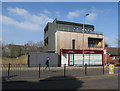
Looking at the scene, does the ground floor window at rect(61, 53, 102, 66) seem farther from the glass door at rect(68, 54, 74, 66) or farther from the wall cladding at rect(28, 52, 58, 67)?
the wall cladding at rect(28, 52, 58, 67)

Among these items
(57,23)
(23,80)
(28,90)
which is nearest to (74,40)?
(57,23)

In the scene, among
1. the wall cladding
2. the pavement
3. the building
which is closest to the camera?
the pavement

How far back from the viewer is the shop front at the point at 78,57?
25602 mm

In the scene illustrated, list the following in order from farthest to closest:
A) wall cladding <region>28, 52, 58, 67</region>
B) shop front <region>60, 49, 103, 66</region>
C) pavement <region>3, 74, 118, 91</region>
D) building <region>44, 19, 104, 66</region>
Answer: building <region>44, 19, 104, 66</region> < shop front <region>60, 49, 103, 66</region> < wall cladding <region>28, 52, 58, 67</region> < pavement <region>3, 74, 118, 91</region>

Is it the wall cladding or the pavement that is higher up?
the wall cladding

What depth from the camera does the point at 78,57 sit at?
2666cm

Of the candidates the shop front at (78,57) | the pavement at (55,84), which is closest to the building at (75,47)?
the shop front at (78,57)

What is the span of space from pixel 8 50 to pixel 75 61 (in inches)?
969

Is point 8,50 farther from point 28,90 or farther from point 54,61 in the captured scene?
point 28,90

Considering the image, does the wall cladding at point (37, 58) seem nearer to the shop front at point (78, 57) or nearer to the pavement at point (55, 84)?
the shop front at point (78, 57)

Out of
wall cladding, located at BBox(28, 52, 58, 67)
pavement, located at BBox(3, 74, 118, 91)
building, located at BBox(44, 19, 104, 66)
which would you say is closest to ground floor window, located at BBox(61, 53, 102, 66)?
building, located at BBox(44, 19, 104, 66)

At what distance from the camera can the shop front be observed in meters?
25.6

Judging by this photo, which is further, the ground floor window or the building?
the building

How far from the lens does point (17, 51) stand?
41781mm
